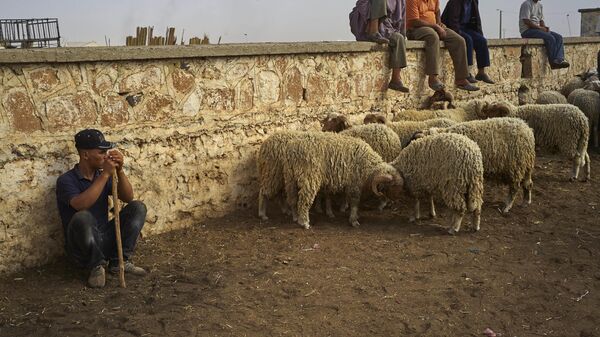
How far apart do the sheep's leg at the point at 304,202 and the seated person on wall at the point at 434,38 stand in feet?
14.0

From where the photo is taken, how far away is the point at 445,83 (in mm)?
10516

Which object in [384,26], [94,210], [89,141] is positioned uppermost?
[384,26]

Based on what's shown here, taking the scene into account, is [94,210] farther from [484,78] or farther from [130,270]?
[484,78]

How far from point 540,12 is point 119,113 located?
1106 centimetres

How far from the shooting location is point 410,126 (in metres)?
7.61

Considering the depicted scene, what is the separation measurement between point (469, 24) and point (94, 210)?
8358mm

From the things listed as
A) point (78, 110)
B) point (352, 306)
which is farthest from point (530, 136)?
point (78, 110)

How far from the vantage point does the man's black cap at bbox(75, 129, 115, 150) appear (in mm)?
4992

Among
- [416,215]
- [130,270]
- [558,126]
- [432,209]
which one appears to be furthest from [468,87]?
[130,270]

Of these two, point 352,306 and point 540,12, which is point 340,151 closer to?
point 352,306

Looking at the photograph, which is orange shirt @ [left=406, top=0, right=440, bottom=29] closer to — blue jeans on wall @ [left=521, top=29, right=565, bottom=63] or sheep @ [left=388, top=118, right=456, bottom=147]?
sheep @ [left=388, top=118, right=456, bottom=147]

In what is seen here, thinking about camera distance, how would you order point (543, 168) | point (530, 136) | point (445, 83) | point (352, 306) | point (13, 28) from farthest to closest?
point (13, 28) < point (445, 83) < point (543, 168) < point (530, 136) < point (352, 306)

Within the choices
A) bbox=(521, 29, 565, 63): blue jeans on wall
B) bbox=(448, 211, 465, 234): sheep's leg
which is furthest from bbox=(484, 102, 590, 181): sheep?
bbox=(521, 29, 565, 63): blue jeans on wall

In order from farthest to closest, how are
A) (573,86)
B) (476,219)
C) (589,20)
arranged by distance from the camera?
1. (589,20)
2. (573,86)
3. (476,219)
